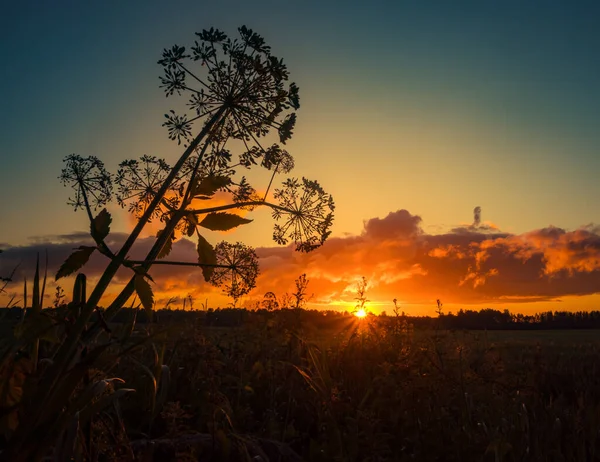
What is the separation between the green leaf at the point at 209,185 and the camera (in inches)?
108

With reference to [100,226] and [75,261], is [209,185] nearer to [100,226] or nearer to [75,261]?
[100,226]

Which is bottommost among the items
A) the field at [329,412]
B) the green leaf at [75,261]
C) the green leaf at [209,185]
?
the field at [329,412]

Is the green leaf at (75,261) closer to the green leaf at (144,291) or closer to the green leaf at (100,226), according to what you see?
the green leaf at (100,226)

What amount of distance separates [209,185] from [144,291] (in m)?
0.70

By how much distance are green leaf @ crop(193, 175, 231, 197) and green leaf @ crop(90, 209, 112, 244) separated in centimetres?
49

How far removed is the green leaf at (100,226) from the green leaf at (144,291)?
0.25m

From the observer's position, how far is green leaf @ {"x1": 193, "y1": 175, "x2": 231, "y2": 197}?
8.97ft

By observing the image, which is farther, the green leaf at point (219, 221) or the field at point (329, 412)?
the field at point (329, 412)

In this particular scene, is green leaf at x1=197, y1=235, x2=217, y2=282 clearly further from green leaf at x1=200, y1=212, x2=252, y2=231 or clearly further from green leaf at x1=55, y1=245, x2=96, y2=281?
green leaf at x1=55, y1=245, x2=96, y2=281

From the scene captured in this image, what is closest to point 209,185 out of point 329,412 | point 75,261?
point 75,261

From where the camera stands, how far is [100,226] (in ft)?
7.75

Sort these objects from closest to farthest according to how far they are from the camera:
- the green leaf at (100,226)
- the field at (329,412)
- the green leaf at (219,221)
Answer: the green leaf at (100,226) → the green leaf at (219,221) → the field at (329,412)

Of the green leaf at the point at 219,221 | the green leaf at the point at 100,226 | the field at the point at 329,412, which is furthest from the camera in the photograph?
the field at the point at 329,412

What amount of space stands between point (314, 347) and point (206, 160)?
3.67m
